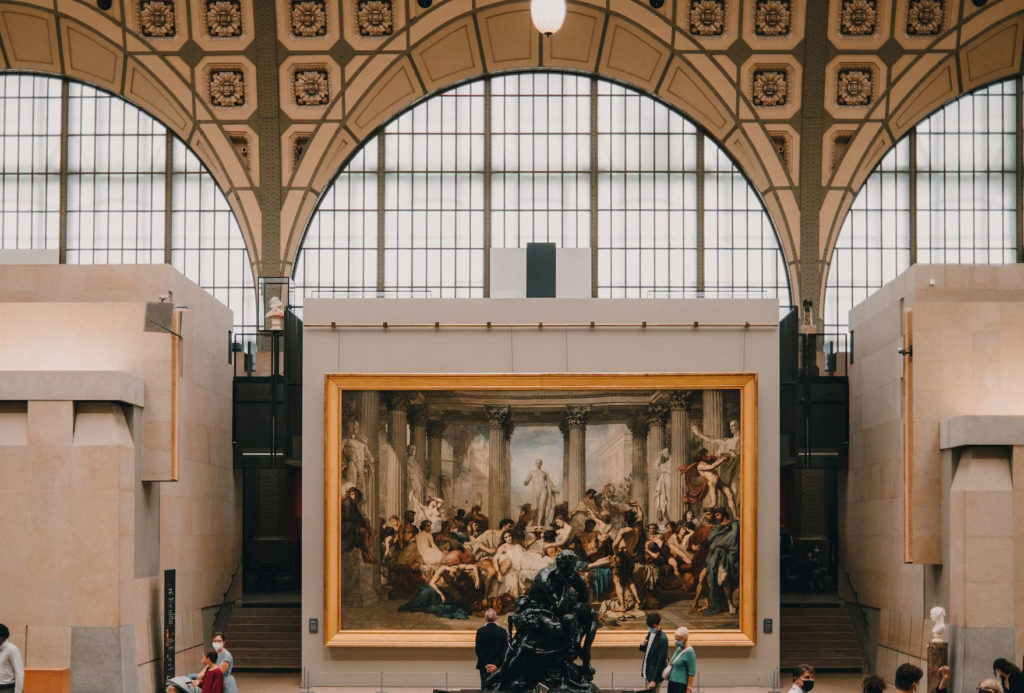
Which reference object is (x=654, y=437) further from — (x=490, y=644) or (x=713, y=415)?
(x=490, y=644)

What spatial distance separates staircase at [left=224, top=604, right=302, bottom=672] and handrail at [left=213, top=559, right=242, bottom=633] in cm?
26

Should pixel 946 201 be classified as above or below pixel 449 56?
below

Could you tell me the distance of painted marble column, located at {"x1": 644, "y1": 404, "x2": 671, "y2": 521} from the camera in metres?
22.4

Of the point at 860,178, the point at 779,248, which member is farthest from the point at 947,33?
the point at 779,248

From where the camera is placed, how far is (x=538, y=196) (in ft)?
105

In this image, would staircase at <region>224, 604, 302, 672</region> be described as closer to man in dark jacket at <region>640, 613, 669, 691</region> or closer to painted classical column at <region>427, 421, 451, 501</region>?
painted classical column at <region>427, 421, 451, 501</region>

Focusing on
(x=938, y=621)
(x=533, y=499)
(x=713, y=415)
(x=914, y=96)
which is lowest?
(x=938, y=621)

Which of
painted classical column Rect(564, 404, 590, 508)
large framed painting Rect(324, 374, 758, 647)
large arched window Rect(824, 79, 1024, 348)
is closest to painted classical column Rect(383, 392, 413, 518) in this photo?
large framed painting Rect(324, 374, 758, 647)

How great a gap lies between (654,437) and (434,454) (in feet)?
12.8

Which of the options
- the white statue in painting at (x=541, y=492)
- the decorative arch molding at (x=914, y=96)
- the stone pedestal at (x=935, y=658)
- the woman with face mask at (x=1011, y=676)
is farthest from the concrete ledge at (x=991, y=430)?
the decorative arch molding at (x=914, y=96)

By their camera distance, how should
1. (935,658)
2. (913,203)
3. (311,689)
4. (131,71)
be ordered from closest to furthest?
(935,658) < (311,689) < (131,71) < (913,203)

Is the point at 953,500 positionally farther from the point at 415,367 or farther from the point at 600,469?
the point at 415,367

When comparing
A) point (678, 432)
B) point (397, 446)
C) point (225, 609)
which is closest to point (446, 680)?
point (397, 446)

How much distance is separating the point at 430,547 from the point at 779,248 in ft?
44.7
